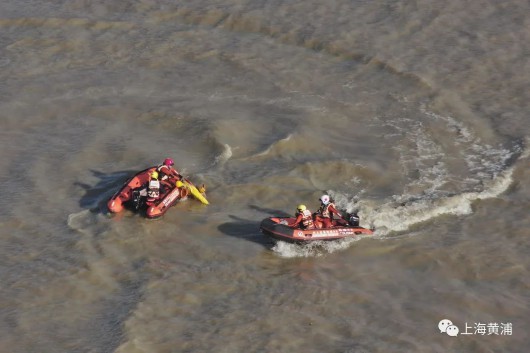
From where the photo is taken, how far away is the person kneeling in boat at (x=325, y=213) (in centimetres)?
1769

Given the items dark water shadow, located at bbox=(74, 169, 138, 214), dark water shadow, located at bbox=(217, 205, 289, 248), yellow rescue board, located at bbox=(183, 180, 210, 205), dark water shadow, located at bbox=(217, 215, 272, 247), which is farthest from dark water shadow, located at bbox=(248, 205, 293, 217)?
dark water shadow, located at bbox=(74, 169, 138, 214)

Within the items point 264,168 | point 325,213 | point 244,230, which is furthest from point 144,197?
point 325,213

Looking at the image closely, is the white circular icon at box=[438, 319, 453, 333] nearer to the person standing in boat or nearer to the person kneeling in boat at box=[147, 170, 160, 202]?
the person kneeling in boat at box=[147, 170, 160, 202]

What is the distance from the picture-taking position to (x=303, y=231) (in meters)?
17.3

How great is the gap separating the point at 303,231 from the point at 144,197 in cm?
374

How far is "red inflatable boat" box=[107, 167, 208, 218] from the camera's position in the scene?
18.4m

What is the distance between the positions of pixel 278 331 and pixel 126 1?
17.9 metres

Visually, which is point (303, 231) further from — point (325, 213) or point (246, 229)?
point (246, 229)

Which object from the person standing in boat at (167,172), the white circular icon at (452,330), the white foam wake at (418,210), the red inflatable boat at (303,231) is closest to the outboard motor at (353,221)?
the red inflatable boat at (303,231)

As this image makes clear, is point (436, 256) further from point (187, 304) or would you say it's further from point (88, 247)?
point (88, 247)

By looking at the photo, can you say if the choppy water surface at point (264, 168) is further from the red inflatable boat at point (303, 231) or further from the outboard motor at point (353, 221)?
the outboard motor at point (353, 221)

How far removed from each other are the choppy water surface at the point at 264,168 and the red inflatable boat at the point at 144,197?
260mm

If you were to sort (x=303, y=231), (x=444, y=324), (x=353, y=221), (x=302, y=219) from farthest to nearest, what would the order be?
1. (x=353, y=221)
2. (x=302, y=219)
3. (x=303, y=231)
4. (x=444, y=324)

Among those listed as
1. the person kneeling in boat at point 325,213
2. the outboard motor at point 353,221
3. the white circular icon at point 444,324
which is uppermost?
the person kneeling in boat at point 325,213
